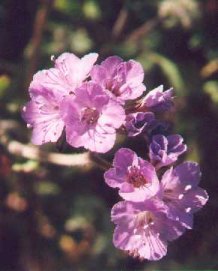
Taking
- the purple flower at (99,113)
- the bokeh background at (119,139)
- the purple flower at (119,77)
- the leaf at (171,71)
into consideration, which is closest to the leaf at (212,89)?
the bokeh background at (119,139)

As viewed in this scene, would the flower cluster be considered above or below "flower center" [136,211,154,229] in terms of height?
above

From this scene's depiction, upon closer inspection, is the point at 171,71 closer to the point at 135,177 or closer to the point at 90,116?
the point at 90,116

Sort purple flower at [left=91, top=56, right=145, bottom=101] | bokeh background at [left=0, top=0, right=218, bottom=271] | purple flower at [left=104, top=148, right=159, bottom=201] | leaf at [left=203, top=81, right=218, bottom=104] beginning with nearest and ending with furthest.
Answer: purple flower at [left=104, top=148, right=159, bottom=201], purple flower at [left=91, top=56, right=145, bottom=101], leaf at [left=203, top=81, right=218, bottom=104], bokeh background at [left=0, top=0, right=218, bottom=271]

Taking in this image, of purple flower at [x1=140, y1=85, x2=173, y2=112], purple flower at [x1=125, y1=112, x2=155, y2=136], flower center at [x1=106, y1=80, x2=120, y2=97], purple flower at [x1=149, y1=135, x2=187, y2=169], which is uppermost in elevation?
flower center at [x1=106, y1=80, x2=120, y2=97]

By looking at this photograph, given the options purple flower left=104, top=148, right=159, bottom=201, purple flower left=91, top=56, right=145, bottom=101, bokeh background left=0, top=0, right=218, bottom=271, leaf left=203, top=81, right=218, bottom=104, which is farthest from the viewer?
bokeh background left=0, top=0, right=218, bottom=271

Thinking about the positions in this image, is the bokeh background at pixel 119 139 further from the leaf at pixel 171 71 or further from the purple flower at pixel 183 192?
the purple flower at pixel 183 192

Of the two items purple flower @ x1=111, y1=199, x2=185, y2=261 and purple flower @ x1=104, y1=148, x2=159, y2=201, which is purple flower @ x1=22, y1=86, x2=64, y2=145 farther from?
purple flower @ x1=111, y1=199, x2=185, y2=261

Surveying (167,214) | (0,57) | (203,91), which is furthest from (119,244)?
(0,57)

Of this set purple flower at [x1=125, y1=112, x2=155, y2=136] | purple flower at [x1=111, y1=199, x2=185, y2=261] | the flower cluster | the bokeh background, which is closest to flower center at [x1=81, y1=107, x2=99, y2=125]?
the flower cluster
